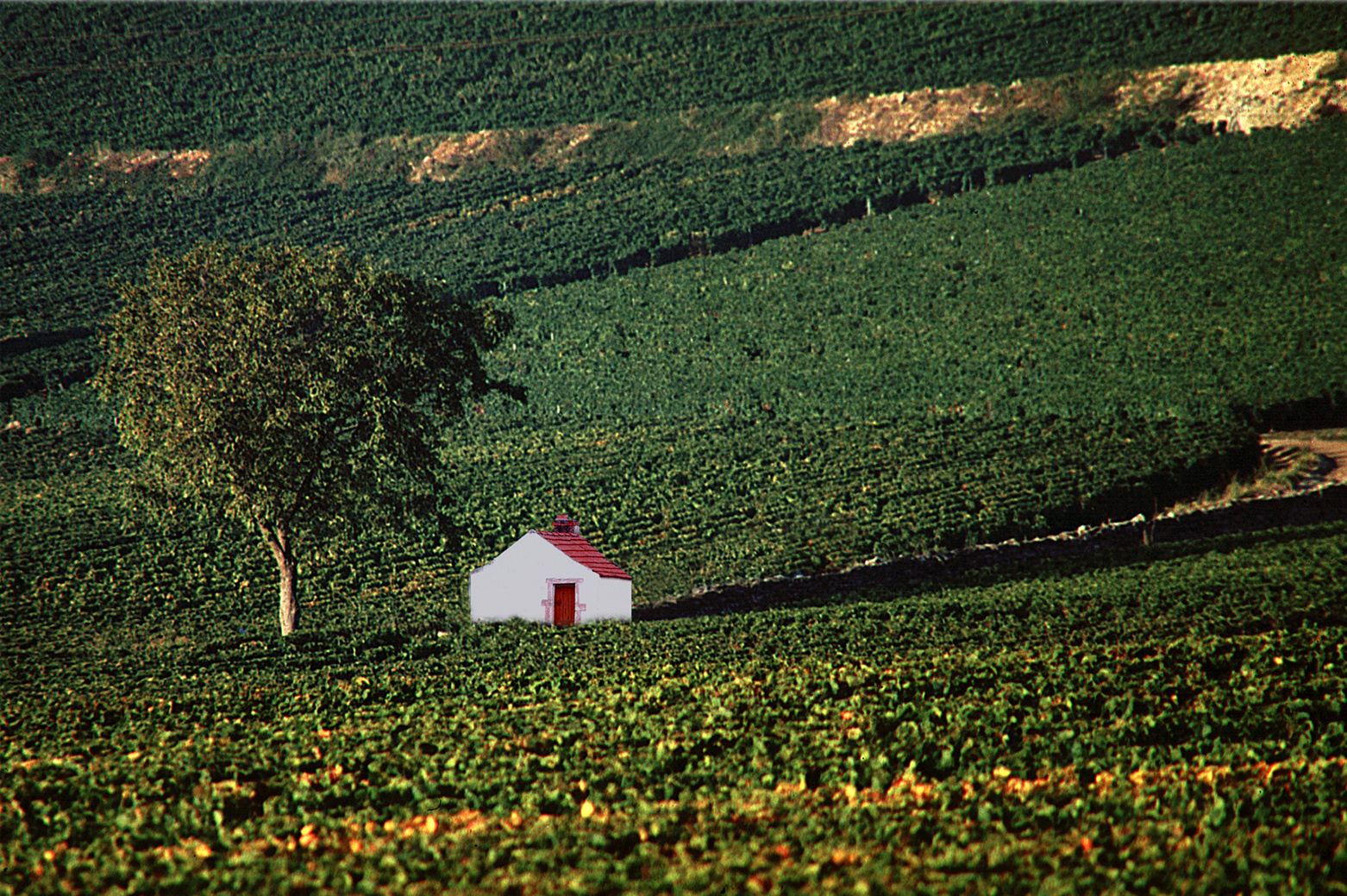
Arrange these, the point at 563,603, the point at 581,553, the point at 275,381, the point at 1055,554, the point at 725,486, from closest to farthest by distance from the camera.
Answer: the point at 275,381
the point at 563,603
the point at 581,553
the point at 1055,554
the point at 725,486

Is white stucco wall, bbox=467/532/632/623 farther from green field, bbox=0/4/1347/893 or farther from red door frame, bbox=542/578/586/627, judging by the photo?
green field, bbox=0/4/1347/893

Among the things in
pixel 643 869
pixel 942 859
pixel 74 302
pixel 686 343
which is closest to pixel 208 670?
pixel 643 869

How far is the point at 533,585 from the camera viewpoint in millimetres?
30641

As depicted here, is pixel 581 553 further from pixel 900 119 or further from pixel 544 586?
pixel 900 119

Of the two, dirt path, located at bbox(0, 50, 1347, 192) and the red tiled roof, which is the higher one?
dirt path, located at bbox(0, 50, 1347, 192)

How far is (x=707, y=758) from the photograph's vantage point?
1540 centimetres

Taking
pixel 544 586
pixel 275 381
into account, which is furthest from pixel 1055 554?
pixel 275 381

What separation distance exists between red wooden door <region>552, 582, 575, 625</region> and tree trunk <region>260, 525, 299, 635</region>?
7.11 metres

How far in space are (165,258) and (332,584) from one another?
37.6 feet

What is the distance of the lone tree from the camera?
28875mm

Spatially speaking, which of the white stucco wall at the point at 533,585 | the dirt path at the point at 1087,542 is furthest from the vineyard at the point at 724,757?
the dirt path at the point at 1087,542

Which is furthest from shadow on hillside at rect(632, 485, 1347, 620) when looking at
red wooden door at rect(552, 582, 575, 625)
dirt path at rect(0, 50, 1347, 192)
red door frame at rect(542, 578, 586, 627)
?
dirt path at rect(0, 50, 1347, 192)

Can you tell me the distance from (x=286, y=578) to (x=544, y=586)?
7.16 m

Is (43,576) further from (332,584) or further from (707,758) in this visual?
(707,758)
